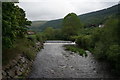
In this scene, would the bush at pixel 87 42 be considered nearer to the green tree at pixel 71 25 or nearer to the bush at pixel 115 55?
the bush at pixel 115 55

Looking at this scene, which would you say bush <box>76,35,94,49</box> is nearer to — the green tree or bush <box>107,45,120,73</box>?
bush <box>107,45,120,73</box>

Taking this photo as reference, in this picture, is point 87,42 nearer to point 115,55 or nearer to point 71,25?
point 115,55

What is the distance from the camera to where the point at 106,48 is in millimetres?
15180

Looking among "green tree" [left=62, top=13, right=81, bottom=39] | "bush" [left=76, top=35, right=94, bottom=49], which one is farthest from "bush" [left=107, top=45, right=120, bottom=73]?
"green tree" [left=62, top=13, right=81, bottom=39]

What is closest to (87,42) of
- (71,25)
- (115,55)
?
(115,55)

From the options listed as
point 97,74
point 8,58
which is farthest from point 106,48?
point 8,58

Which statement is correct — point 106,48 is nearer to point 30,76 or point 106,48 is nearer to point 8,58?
point 30,76

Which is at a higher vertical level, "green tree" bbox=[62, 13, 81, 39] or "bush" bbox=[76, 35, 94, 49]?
"green tree" bbox=[62, 13, 81, 39]

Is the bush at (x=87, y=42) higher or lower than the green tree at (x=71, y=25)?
lower

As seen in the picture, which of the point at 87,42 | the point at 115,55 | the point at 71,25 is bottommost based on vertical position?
the point at 87,42

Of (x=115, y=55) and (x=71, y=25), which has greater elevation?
(x=71, y=25)

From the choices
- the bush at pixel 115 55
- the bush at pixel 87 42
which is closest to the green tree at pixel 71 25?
the bush at pixel 87 42

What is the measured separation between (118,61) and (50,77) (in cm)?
450

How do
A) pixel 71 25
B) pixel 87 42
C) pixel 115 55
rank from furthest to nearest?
pixel 71 25 < pixel 87 42 < pixel 115 55
